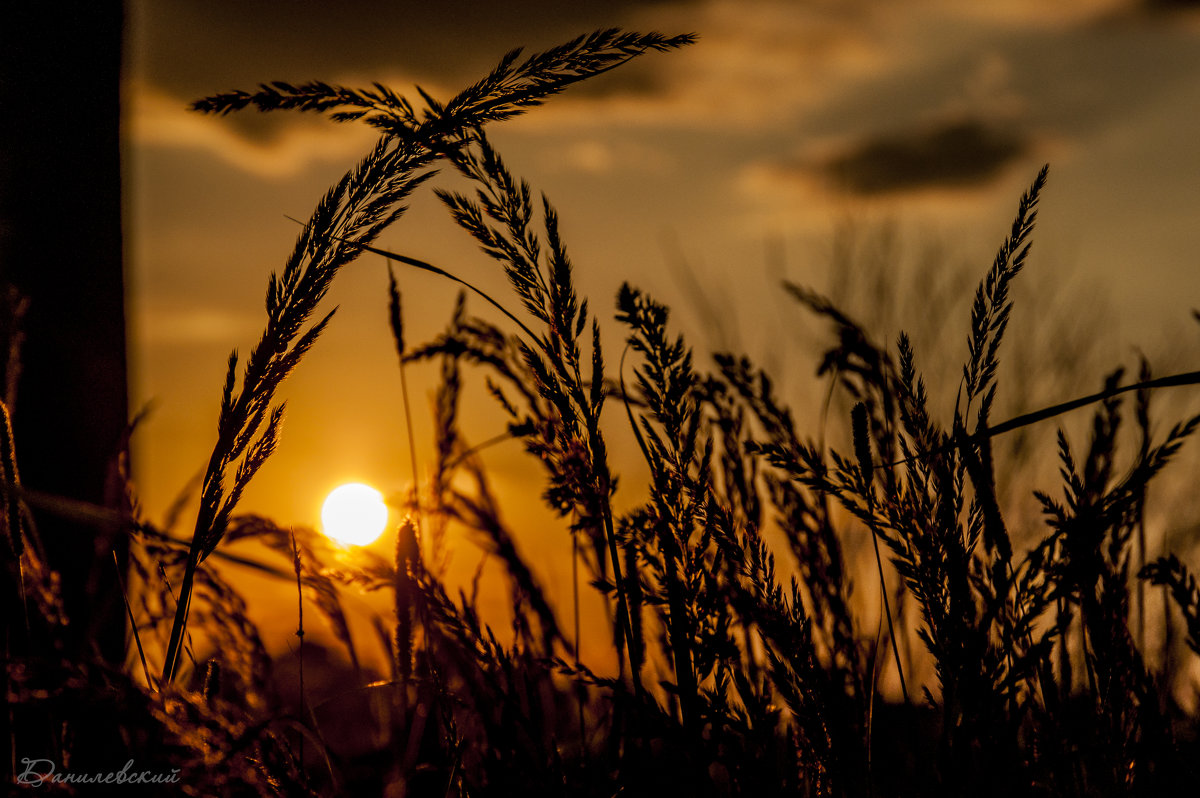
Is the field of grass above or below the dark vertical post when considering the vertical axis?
below

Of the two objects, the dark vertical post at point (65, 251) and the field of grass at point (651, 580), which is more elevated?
the dark vertical post at point (65, 251)

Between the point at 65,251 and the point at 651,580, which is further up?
the point at 65,251

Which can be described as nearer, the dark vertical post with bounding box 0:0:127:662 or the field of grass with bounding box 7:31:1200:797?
the field of grass with bounding box 7:31:1200:797

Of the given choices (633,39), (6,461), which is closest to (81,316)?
(6,461)

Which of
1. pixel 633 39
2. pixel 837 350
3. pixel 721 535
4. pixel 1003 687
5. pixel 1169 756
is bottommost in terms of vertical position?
pixel 1169 756

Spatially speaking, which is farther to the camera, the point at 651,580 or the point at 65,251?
the point at 65,251

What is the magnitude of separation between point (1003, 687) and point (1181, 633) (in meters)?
1.06

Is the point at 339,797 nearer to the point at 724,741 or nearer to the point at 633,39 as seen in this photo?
the point at 724,741

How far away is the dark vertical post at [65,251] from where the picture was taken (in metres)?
1.73

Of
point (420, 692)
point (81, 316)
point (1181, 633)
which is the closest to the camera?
point (420, 692)

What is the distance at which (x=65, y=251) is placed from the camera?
5.78 feet

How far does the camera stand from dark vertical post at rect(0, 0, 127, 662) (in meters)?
1.73

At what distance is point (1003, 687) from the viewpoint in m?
0.72

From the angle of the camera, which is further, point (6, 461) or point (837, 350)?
point (837, 350)
